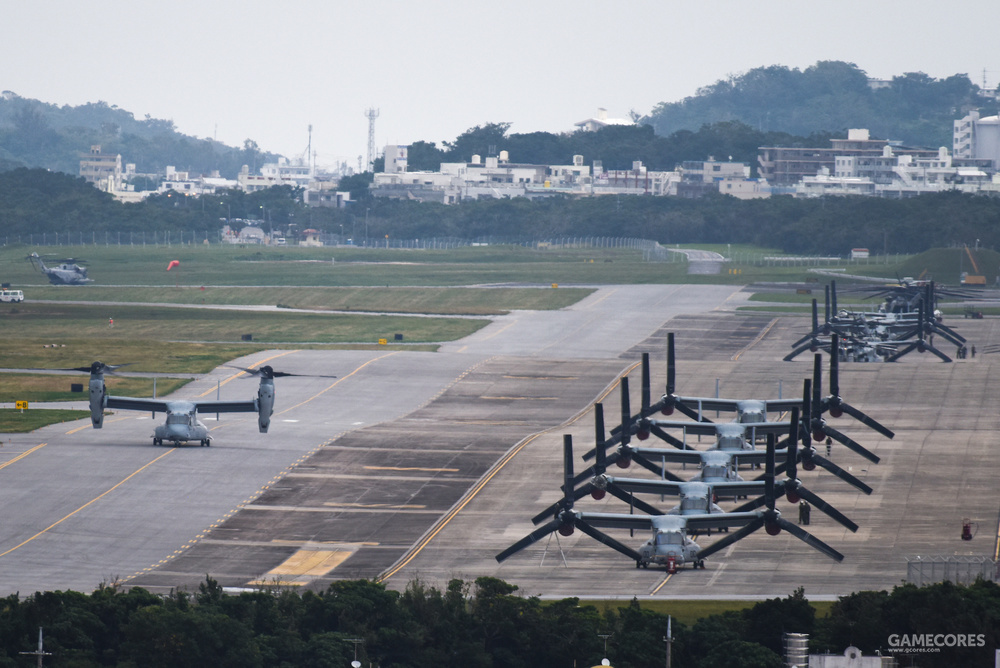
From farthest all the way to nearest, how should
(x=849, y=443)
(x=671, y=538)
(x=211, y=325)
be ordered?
(x=211, y=325), (x=849, y=443), (x=671, y=538)

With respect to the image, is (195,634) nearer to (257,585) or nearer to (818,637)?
(257,585)

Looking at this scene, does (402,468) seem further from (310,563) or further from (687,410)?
(310,563)

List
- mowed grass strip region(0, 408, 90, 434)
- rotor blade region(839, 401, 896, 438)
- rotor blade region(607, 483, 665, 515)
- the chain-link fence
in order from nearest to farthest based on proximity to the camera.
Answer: the chain-link fence → rotor blade region(607, 483, 665, 515) → rotor blade region(839, 401, 896, 438) → mowed grass strip region(0, 408, 90, 434)

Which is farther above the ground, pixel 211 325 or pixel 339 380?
pixel 211 325

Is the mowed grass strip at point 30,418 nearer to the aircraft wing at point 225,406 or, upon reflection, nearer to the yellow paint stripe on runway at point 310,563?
the aircraft wing at point 225,406

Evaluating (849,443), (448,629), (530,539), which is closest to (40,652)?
(448,629)

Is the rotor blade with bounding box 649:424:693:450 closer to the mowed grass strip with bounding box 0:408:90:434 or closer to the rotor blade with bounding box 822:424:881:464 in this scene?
the rotor blade with bounding box 822:424:881:464

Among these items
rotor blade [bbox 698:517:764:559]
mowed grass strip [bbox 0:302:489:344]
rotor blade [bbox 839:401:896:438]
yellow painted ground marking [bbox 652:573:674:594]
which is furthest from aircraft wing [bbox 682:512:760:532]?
mowed grass strip [bbox 0:302:489:344]
